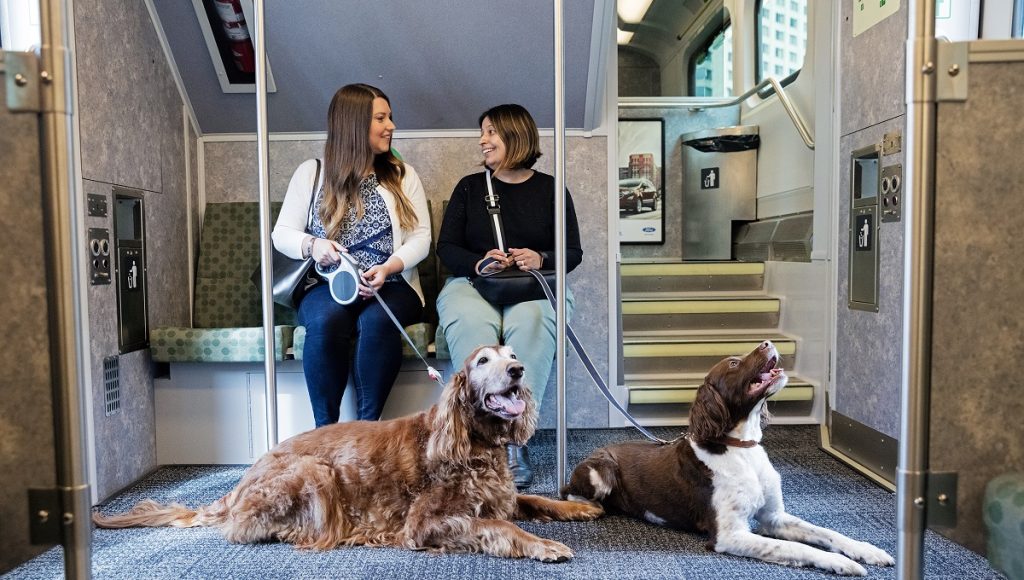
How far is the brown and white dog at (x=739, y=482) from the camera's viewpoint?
6.54ft

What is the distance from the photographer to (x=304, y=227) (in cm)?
304

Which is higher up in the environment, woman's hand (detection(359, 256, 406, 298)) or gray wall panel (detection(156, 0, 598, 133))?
gray wall panel (detection(156, 0, 598, 133))

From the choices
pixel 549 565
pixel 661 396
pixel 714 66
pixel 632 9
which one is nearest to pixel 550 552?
pixel 549 565

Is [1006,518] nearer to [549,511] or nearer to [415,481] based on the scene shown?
[549,511]

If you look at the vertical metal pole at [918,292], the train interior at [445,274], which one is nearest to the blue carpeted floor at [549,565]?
the train interior at [445,274]

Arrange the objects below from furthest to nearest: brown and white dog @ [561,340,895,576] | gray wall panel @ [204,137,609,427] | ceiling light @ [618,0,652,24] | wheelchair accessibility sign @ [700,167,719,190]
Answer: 1. ceiling light @ [618,0,652,24]
2. wheelchair accessibility sign @ [700,167,719,190]
3. gray wall panel @ [204,137,609,427]
4. brown and white dog @ [561,340,895,576]

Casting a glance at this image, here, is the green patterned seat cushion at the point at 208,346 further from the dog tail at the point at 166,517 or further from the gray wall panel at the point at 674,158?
the gray wall panel at the point at 674,158

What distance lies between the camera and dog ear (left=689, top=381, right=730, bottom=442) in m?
2.08

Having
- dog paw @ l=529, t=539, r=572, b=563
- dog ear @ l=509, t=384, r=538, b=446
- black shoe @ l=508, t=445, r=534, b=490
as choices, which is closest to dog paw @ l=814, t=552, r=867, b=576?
dog paw @ l=529, t=539, r=572, b=563

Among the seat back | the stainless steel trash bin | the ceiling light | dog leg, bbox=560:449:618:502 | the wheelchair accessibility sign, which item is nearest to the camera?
dog leg, bbox=560:449:618:502

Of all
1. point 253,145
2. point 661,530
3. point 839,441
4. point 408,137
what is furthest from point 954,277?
point 253,145

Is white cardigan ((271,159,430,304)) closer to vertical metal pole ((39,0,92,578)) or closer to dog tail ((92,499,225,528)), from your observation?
dog tail ((92,499,225,528))

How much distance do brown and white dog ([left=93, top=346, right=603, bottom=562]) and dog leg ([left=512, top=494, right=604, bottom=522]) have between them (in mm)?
113

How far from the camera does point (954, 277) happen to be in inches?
54.4
